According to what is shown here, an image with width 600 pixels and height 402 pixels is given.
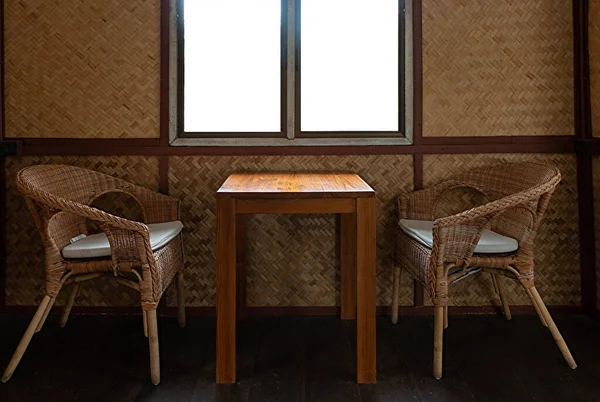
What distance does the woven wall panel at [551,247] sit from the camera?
329cm

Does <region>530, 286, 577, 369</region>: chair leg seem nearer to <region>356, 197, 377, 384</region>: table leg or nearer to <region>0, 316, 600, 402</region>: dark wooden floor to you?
<region>0, 316, 600, 402</region>: dark wooden floor

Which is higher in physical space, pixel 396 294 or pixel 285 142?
pixel 285 142

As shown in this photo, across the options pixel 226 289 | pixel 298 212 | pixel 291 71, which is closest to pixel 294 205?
pixel 298 212

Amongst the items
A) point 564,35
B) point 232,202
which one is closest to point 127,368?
point 232,202

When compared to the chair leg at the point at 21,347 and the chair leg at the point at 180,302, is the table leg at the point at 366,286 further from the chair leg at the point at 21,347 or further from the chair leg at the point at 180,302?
the chair leg at the point at 21,347

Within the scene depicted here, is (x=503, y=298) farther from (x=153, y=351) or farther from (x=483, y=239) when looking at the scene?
(x=153, y=351)

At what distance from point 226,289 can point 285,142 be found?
1.18 metres

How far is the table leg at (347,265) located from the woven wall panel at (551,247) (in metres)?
0.48

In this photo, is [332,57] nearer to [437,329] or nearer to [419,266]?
[419,266]

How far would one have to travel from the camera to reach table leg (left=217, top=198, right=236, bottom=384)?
7.79ft

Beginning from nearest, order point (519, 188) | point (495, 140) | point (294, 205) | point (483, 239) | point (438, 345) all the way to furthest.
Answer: point (294, 205)
point (438, 345)
point (483, 239)
point (519, 188)
point (495, 140)

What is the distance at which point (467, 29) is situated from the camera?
10.6ft

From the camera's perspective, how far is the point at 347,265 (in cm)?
324

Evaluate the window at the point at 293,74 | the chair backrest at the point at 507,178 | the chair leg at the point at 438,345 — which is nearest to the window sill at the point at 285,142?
the window at the point at 293,74
